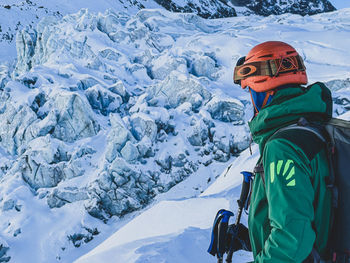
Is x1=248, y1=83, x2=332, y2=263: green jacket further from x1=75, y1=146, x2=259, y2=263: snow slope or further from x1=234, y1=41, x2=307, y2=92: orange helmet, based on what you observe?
x1=75, y1=146, x2=259, y2=263: snow slope

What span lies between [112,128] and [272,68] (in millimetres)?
15401

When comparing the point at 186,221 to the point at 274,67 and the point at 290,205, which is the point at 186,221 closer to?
the point at 274,67

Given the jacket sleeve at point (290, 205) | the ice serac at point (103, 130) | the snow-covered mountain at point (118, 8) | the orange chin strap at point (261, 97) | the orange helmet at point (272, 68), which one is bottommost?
the ice serac at point (103, 130)

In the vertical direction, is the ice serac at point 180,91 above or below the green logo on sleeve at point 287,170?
below

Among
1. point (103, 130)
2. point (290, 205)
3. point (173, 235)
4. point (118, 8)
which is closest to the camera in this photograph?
point (290, 205)

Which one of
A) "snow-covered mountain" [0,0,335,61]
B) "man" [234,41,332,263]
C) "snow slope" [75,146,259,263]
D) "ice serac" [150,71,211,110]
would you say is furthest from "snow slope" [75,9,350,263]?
"snow-covered mountain" [0,0,335,61]

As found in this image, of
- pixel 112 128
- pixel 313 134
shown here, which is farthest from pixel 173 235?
pixel 112 128

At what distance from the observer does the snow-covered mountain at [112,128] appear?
1459cm

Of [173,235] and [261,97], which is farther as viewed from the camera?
[173,235]

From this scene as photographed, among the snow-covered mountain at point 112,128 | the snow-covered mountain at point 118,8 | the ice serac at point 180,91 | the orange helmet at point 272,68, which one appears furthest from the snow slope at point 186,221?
the snow-covered mountain at point 118,8

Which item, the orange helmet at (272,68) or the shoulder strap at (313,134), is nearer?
the shoulder strap at (313,134)

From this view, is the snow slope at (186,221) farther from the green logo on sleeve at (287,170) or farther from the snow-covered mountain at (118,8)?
the snow-covered mountain at (118,8)

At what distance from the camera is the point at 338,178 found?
40.8 inches

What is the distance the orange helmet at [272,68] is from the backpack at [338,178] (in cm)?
33
